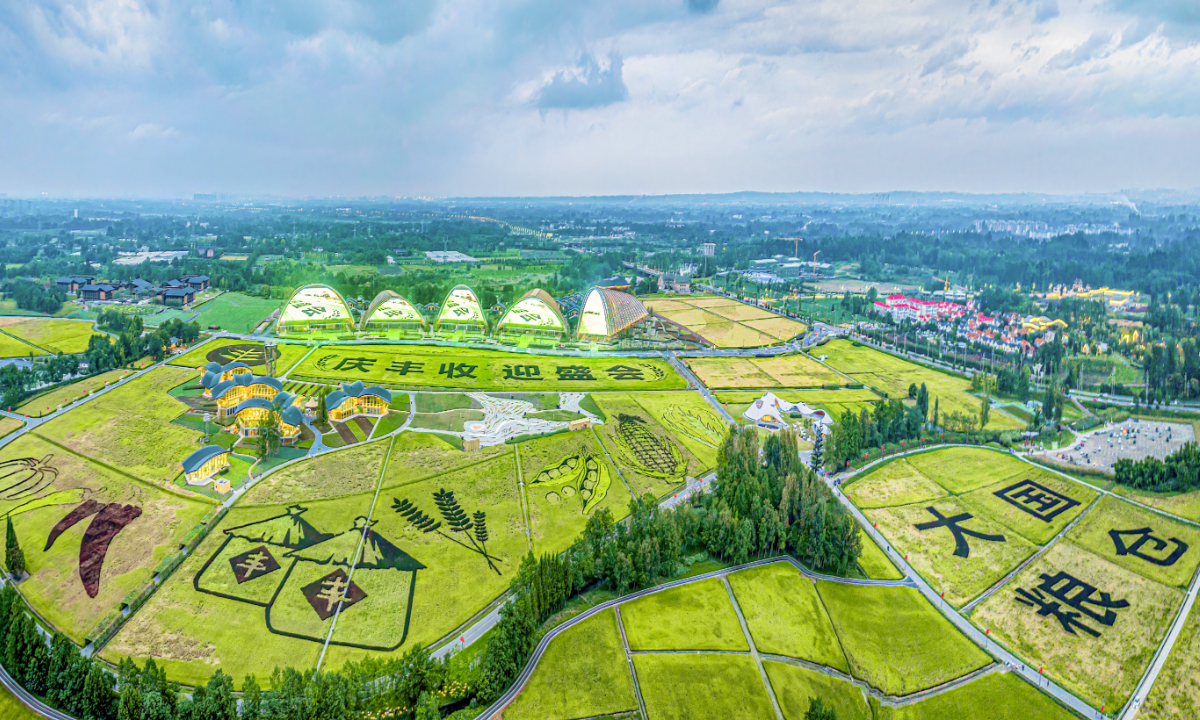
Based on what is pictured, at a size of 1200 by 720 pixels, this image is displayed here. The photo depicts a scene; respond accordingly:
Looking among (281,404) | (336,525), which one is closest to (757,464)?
(336,525)

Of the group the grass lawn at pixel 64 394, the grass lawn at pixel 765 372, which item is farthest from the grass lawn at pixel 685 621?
the grass lawn at pixel 64 394

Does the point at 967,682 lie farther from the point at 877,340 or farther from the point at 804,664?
the point at 877,340

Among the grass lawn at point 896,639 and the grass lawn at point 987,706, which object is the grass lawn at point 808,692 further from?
the grass lawn at point 896,639

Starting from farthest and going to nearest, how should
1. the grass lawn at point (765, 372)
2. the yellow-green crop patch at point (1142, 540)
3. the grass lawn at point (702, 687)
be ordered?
the grass lawn at point (765, 372), the yellow-green crop patch at point (1142, 540), the grass lawn at point (702, 687)

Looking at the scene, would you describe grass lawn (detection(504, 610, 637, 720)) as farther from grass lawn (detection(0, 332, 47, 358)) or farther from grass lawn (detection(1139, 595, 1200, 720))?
grass lawn (detection(0, 332, 47, 358))

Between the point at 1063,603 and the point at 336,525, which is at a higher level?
the point at 336,525

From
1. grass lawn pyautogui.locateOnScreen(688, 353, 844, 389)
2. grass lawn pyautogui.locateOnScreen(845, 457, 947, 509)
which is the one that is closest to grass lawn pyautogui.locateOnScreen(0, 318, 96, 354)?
grass lawn pyautogui.locateOnScreen(688, 353, 844, 389)

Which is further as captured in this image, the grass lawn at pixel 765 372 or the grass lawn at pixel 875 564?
the grass lawn at pixel 765 372
